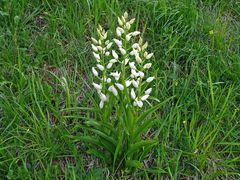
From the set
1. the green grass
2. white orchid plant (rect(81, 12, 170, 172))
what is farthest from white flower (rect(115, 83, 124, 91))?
the green grass

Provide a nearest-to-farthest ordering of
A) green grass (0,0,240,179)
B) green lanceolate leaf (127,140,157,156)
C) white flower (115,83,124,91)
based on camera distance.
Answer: white flower (115,83,124,91)
green lanceolate leaf (127,140,157,156)
green grass (0,0,240,179)

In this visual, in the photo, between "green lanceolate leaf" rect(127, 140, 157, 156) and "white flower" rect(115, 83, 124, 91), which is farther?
"green lanceolate leaf" rect(127, 140, 157, 156)

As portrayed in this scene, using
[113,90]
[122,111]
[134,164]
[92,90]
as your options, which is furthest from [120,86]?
[92,90]

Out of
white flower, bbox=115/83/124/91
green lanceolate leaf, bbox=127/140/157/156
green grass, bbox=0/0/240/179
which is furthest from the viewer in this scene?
green grass, bbox=0/0/240/179

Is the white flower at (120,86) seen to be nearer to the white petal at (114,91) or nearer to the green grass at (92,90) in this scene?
the white petal at (114,91)

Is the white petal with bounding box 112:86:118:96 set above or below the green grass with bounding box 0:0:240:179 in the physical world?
above

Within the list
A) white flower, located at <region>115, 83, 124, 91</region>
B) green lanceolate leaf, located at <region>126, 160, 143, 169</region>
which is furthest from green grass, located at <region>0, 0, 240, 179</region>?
white flower, located at <region>115, 83, 124, 91</region>

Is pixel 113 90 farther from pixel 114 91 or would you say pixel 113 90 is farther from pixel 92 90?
pixel 92 90

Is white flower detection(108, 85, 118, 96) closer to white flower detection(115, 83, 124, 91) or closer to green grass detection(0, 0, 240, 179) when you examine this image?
white flower detection(115, 83, 124, 91)

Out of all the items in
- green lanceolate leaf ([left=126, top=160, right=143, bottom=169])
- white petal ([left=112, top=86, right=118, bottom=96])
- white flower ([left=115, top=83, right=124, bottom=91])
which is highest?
white flower ([left=115, top=83, right=124, bottom=91])

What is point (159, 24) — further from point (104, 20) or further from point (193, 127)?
point (193, 127)
